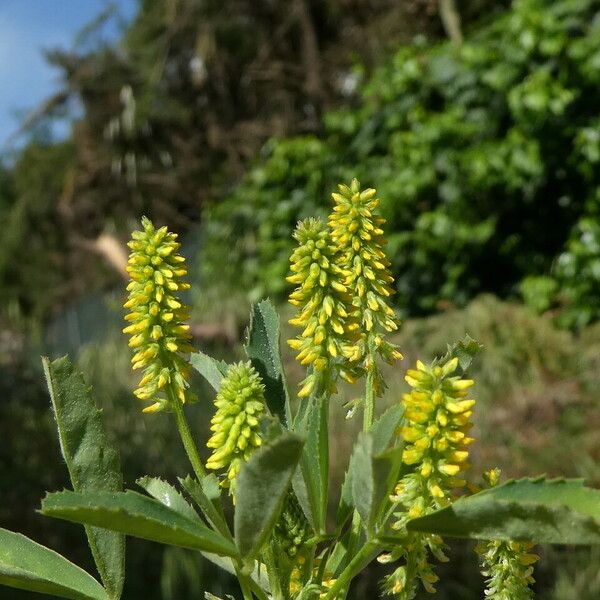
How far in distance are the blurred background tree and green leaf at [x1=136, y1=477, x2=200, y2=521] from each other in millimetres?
2796

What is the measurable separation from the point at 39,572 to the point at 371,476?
26cm

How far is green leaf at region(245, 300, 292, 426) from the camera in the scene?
2.58 feet

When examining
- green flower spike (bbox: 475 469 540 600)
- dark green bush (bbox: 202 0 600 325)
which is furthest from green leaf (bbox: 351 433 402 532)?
dark green bush (bbox: 202 0 600 325)

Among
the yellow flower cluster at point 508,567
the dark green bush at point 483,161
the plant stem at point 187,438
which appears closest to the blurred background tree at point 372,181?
the dark green bush at point 483,161

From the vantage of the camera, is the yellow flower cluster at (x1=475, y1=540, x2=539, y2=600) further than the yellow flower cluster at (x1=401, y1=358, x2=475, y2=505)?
Yes

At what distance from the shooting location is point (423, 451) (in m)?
0.64

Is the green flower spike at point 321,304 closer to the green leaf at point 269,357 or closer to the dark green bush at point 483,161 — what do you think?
the green leaf at point 269,357

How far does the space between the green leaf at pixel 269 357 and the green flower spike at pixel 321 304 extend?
2.2 inches

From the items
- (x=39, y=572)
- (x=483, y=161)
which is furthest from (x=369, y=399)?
(x=483, y=161)

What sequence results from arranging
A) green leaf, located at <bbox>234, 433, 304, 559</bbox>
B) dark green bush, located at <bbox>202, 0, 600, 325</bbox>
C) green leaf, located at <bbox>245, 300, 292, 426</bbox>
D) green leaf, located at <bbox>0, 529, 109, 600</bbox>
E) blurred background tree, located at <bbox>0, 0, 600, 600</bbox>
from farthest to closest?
dark green bush, located at <bbox>202, 0, 600, 325</bbox>
blurred background tree, located at <bbox>0, 0, 600, 600</bbox>
green leaf, located at <bbox>245, 300, 292, 426</bbox>
green leaf, located at <bbox>0, 529, 109, 600</bbox>
green leaf, located at <bbox>234, 433, 304, 559</bbox>

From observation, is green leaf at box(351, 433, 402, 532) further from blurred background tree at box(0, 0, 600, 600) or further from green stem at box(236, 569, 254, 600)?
blurred background tree at box(0, 0, 600, 600)

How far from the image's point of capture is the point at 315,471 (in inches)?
27.7

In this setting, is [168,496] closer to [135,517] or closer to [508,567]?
[135,517]

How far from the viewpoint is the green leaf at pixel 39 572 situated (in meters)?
0.68
